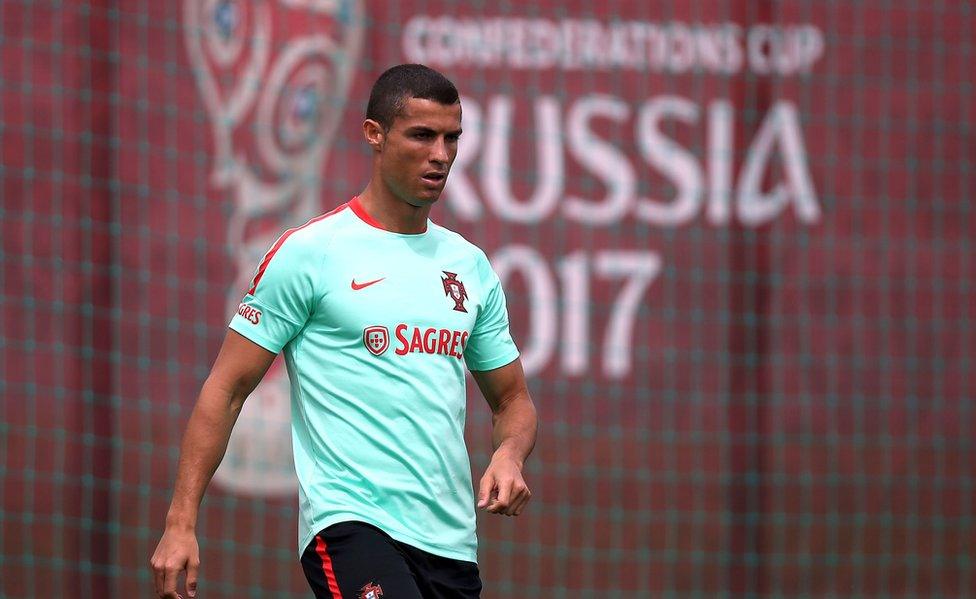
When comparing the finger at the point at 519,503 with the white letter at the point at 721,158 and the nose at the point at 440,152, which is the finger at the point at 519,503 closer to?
the nose at the point at 440,152

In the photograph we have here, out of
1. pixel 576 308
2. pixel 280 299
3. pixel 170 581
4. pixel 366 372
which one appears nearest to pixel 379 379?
pixel 366 372

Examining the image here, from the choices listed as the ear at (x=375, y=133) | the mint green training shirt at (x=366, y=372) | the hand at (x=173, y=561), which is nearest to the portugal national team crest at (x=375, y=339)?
the mint green training shirt at (x=366, y=372)

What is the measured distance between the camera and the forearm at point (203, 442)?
10.5 ft

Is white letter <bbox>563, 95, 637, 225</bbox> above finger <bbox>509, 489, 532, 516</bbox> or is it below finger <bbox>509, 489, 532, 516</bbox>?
above

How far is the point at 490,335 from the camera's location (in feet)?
12.1

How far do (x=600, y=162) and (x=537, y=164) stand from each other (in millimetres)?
339

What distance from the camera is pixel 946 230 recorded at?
25.6 feet

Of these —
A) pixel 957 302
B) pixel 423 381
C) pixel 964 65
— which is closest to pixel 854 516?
pixel 957 302

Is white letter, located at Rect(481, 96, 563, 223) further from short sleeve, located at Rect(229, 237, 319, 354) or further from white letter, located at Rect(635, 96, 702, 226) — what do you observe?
short sleeve, located at Rect(229, 237, 319, 354)

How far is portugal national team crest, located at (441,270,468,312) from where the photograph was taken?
3.49 metres

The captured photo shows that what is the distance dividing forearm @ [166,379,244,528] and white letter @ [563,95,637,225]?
4582 mm

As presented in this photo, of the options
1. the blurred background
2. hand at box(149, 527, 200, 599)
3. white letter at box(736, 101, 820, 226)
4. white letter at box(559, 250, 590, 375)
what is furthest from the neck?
white letter at box(736, 101, 820, 226)

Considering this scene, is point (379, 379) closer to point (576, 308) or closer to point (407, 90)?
point (407, 90)

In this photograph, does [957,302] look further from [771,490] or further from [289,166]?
[289,166]
